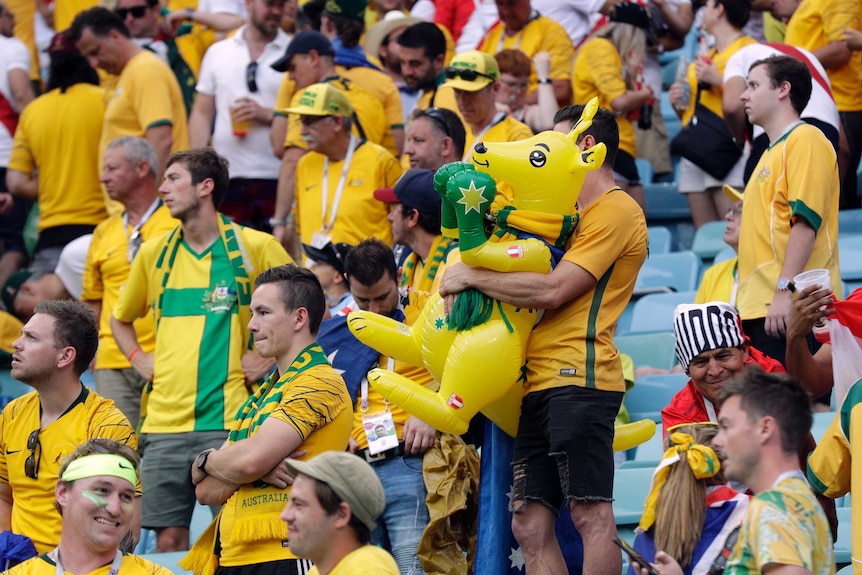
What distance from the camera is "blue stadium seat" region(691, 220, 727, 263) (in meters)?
8.00

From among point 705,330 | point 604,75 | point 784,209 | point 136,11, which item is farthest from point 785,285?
point 136,11

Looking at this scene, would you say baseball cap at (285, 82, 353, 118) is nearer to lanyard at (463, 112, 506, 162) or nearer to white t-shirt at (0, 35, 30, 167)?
lanyard at (463, 112, 506, 162)

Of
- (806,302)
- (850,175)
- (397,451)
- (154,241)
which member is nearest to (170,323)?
(154,241)

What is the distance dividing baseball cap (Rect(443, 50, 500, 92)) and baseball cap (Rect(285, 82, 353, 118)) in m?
0.56

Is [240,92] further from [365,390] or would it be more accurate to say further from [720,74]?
[365,390]

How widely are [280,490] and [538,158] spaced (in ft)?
4.39

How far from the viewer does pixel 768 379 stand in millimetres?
3318

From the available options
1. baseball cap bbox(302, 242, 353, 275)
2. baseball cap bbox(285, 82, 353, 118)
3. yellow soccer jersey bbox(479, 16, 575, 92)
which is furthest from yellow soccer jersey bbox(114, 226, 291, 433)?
yellow soccer jersey bbox(479, 16, 575, 92)

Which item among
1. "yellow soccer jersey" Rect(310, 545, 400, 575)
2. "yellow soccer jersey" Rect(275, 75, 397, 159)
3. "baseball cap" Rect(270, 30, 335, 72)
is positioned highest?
"baseball cap" Rect(270, 30, 335, 72)

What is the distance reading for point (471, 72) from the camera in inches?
272

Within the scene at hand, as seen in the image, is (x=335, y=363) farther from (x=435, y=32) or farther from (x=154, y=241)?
(x=435, y=32)

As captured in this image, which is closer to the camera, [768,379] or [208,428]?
[768,379]

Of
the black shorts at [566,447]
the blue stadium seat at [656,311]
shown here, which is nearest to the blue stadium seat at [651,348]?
the blue stadium seat at [656,311]

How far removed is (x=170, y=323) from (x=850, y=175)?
4377 mm
